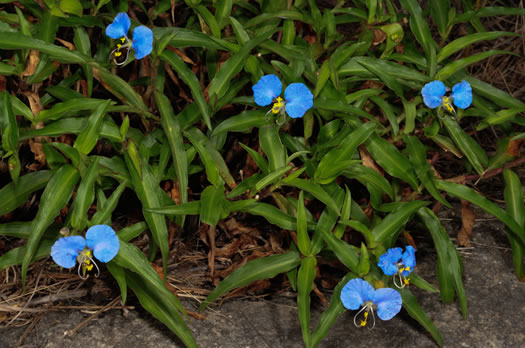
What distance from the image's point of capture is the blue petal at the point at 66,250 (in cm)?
169

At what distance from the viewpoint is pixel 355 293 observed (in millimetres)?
1814

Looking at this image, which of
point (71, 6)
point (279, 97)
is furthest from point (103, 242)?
point (71, 6)

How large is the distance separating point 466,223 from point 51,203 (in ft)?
4.81

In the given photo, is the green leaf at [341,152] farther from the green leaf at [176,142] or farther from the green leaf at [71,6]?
the green leaf at [71,6]

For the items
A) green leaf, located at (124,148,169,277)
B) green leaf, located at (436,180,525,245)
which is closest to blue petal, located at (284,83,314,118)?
green leaf, located at (124,148,169,277)

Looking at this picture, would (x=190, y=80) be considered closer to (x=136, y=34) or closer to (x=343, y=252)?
(x=136, y=34)

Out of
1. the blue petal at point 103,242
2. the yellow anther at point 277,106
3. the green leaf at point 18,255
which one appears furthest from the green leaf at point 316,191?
the green leaf at point 18,255

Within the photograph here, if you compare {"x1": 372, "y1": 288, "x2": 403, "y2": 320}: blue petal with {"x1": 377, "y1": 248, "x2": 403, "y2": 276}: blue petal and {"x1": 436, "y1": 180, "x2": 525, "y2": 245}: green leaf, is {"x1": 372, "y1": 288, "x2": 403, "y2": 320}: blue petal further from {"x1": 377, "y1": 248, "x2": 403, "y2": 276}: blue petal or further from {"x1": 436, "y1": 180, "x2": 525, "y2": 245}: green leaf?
{"x1": 436, "y1": 180, "x2": 525, "y2": 245}: green leaf

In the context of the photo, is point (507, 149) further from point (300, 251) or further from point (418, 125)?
point (300, 251)

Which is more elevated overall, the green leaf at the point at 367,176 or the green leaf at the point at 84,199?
the green leaf at the point at 84,199

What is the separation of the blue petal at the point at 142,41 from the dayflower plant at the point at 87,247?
1.78 feet

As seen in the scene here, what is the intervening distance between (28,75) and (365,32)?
1208 millimetres

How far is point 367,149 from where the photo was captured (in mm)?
2168

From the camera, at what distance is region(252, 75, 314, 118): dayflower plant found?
1937 millimetres
